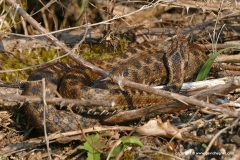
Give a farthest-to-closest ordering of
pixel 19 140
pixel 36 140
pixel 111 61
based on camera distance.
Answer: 1. pixel 111 61
2. pixel 19 140
3. pixel 36 140

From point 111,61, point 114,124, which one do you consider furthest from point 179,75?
point 114,124

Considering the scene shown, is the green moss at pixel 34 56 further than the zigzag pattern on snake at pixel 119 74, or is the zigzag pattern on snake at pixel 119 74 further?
the green moss at pixel 34 56

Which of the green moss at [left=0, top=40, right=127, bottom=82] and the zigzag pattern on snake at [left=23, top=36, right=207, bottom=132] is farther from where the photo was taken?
the green moss at [left=0, top=40, right=127, bottom=82]

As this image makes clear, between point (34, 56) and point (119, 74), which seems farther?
point (34, 56)

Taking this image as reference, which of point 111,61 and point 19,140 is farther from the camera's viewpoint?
point 111,61

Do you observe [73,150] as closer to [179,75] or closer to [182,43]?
[179,75]

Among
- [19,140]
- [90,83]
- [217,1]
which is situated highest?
[217,1]

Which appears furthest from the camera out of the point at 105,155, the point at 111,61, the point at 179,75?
the point at 111,61

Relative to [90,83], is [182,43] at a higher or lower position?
higher
